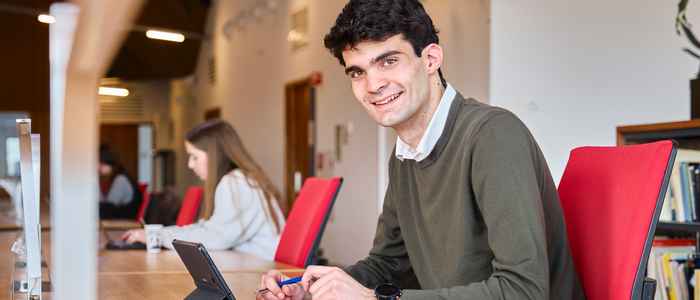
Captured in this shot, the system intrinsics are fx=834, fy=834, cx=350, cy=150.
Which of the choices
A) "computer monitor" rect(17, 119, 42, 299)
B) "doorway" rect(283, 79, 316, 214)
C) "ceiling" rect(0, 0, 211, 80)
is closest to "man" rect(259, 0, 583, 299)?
"computer monitor" rect(17, 119, 42, 299)

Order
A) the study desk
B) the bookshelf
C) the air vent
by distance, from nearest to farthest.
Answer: the study desk < the bookshelf < the air vent

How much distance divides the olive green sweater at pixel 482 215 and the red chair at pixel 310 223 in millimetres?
964

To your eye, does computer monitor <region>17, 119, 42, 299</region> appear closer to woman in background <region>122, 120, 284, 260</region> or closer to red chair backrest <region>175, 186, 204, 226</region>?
woman in background <region>122, 120, 284, 260</region>

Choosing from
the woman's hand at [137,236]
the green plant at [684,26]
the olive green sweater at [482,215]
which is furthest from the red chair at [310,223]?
the green plant at [684,26]

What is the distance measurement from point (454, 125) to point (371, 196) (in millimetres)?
5710

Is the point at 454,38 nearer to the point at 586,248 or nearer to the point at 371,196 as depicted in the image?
the point at 371,196

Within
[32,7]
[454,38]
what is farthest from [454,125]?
[32,7]

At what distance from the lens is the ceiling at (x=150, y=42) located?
1342 cm

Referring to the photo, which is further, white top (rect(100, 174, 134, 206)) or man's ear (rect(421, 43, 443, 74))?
white top (rect(100, 174, 134, 206))

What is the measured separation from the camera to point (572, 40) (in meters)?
4.75

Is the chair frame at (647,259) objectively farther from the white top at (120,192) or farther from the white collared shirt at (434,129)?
the white top at (120,192)

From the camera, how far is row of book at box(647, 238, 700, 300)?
309 centimetres

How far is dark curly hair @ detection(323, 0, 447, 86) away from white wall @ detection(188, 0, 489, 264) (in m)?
3.48

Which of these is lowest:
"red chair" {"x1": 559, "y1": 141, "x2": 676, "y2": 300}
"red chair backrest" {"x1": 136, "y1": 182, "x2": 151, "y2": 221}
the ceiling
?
"red chair backrest" {"x1": 136, "y1": 182, "x2": 151, "y2": 221}
